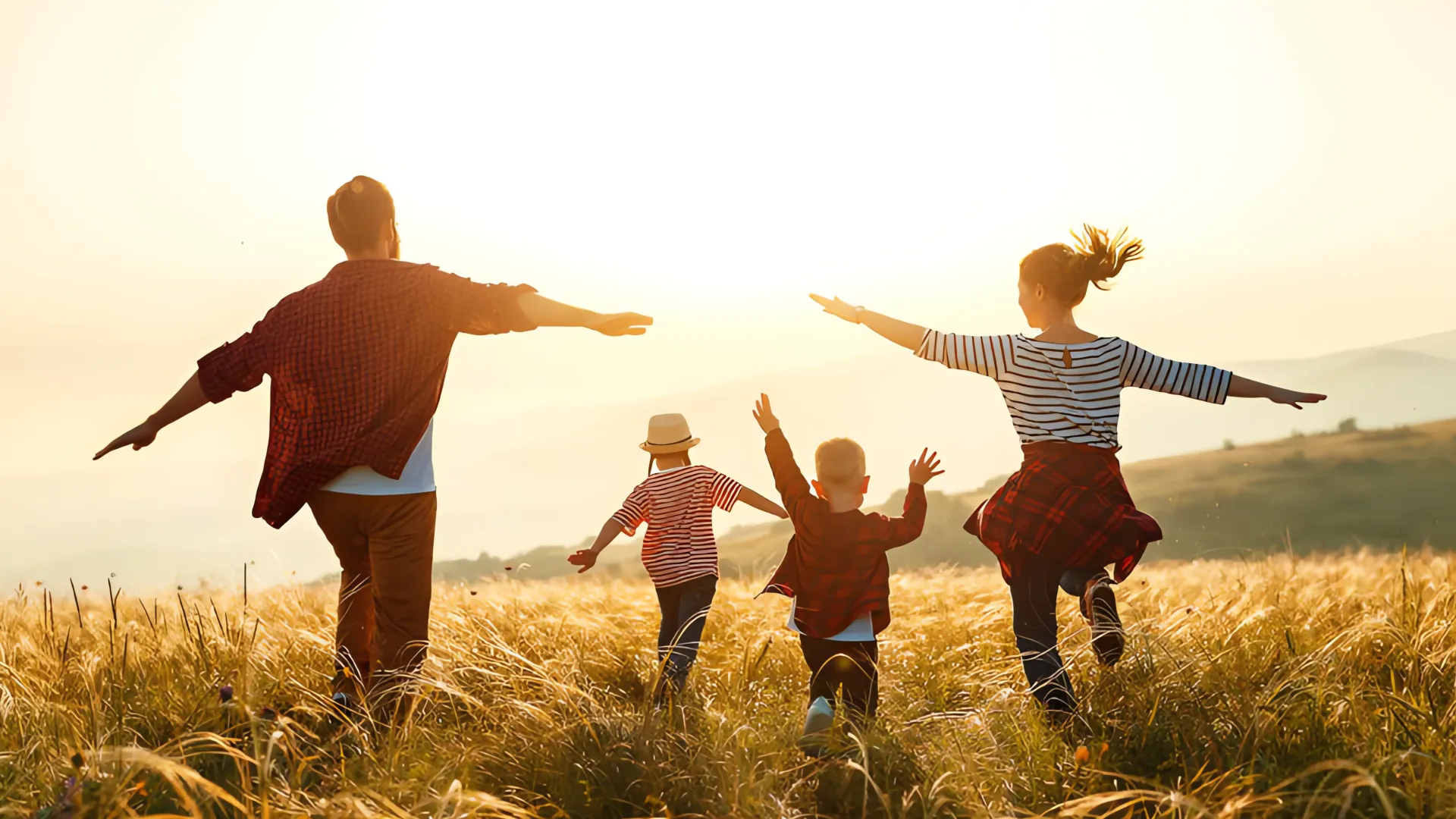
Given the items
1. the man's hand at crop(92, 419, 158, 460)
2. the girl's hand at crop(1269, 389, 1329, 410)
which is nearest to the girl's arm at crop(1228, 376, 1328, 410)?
the girl's hand at crop(1269, 389, 1329, 410)

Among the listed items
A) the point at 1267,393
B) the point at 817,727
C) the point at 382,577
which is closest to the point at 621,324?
the point at 382,577

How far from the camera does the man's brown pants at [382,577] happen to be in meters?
4.53

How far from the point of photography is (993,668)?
5.70 metres

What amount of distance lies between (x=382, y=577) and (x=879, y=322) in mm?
2318

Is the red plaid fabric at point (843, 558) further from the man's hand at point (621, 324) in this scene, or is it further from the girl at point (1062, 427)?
the man's hand at point (621, 324)

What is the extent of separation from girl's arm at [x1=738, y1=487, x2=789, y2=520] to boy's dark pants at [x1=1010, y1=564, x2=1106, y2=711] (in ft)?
4.17

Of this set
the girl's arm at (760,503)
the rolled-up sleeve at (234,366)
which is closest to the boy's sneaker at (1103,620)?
the girl's arm at (760,503)

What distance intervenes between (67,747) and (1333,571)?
7.71 metres

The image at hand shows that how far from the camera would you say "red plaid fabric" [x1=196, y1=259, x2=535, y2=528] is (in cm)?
451

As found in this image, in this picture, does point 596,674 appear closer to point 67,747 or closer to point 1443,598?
point 67,747

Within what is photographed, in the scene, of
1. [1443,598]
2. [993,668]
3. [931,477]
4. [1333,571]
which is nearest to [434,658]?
[931,477]

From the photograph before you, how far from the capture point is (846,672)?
457cm

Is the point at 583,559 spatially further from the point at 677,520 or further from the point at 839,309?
the point at 839,309

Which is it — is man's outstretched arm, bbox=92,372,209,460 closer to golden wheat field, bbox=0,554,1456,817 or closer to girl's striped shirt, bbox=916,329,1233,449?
golden wheat field, bbox=0,554,1456,817
